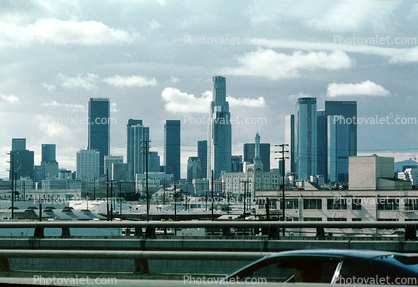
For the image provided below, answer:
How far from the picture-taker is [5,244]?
44.3ft

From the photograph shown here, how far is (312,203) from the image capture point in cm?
6019

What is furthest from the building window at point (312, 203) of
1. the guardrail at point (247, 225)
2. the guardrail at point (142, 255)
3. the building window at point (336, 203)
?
the guardrail at point (142, 255)

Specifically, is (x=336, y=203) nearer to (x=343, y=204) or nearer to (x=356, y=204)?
(x=343, y=204)

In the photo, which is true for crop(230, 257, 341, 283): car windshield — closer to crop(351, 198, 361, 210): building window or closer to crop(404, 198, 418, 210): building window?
crop(404, 198, 418, 210): building window

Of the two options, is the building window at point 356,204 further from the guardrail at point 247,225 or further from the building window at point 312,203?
the guardrail at point 247,225

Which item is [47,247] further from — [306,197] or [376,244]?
[306,197]

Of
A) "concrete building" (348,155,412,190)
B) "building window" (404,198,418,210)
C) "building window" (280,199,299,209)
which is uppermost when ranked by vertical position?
"concrete building" (348,155,412,190)

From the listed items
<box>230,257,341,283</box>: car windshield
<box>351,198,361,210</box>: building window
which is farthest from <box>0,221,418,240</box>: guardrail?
<box>351,198,361,210</box>: building window

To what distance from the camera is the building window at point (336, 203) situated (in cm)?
5796

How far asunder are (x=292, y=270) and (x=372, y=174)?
194 feet

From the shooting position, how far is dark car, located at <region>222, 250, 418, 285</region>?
16.6ft

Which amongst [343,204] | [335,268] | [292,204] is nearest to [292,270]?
[335,268]

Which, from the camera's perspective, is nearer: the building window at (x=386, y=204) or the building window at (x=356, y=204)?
the building window at (x=386, y=204)

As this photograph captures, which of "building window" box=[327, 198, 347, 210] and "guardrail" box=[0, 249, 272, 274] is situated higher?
"guardrail" box=[0, 249, 272, 274]
